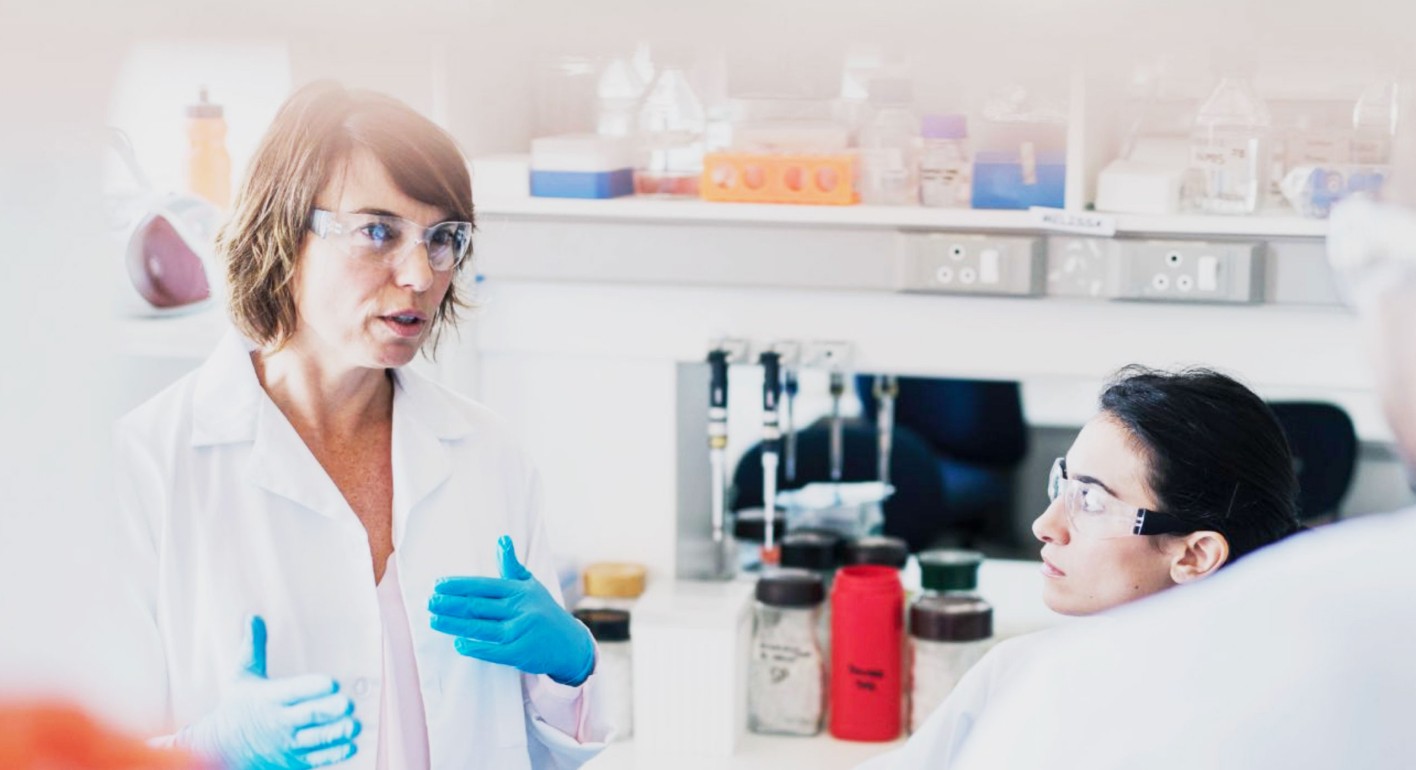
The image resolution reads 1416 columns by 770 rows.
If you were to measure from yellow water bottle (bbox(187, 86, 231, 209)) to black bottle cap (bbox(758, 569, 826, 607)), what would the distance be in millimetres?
Result: 891

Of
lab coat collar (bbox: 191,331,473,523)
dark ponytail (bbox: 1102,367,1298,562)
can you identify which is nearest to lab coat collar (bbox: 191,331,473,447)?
lab coat collar (bbox: 191,331,473,523)

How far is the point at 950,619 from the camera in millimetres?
1993

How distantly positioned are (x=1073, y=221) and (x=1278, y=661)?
1.68 m

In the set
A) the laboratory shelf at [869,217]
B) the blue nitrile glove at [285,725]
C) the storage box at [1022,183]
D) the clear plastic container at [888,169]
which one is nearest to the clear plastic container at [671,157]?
the laboratory shelf at [869,217]

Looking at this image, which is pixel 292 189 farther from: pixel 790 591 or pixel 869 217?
pixel 790 591

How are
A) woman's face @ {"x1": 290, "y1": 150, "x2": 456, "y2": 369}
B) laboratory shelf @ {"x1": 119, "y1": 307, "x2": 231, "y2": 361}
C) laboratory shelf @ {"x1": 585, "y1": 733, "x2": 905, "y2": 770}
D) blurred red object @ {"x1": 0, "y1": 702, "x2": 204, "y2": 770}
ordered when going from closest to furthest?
blurred red object @ {"x1": 0, "y1": 702, "x2": 204, "y2": 770}
woman's face @ {"x1": 290, "y1": 150, "x2": 456, "y2": 369}
laboratory shelf @ {"x1": 119, "y1": 307, "x2": 231, "y2": 361}
laboratory shelf @ {"x1": 585, "y1": 733, "x2": 905, "y2": 770}

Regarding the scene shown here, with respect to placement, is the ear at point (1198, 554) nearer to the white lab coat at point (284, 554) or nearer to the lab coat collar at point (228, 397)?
the white lab coat at point (284, 554)

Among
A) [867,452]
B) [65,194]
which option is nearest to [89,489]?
[65,194]

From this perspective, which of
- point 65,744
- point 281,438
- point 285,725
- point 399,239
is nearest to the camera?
point 65,744

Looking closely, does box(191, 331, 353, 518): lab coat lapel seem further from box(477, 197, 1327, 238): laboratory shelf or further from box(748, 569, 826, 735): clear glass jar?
box(748, 569, 826, 735): clear glass jar

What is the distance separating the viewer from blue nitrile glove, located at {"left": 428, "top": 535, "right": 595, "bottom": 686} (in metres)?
1.35

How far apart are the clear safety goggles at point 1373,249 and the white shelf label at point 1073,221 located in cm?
168

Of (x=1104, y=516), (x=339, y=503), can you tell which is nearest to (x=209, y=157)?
(x=339, y=503)

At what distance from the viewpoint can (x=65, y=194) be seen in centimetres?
23
